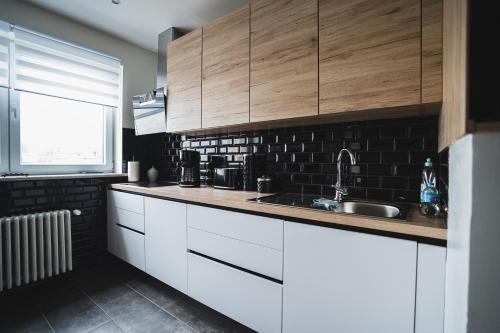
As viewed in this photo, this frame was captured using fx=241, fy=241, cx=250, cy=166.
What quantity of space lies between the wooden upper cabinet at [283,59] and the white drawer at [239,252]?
83 centimetres

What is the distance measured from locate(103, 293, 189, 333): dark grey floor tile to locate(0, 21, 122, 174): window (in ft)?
4.82

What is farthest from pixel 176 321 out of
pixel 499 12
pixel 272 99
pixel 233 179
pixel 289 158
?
pixel 499 12

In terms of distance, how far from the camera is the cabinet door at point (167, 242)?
70.3 inches

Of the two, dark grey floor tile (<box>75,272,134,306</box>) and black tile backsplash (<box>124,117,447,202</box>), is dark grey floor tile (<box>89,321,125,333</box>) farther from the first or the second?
black tile backsplash (<box>124,117,447,202</box>)

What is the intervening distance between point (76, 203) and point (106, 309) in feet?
3.70

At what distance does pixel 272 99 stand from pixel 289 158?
53 cm

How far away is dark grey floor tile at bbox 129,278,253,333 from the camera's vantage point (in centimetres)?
159

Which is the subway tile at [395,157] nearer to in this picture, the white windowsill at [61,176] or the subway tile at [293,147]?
the subway tile at [293,147]

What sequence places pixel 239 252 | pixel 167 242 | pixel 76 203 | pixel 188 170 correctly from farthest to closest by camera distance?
pixel 76 203
pixel 188 170
pixel 167 242
pixel 239 252

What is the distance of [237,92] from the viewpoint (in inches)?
70.4

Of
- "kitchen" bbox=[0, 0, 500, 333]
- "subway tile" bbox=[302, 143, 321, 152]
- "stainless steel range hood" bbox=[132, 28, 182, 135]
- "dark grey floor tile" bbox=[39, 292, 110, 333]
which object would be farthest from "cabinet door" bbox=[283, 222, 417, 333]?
"stainless steel range hood" bbox=[132, 28, 182, 135]

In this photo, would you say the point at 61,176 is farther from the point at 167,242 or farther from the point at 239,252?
the point at 239,252

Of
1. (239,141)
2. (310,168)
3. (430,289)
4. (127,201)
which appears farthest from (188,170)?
(430,289)

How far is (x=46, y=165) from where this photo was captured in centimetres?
230
